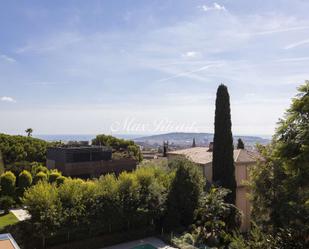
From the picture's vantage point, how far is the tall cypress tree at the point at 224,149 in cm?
2547

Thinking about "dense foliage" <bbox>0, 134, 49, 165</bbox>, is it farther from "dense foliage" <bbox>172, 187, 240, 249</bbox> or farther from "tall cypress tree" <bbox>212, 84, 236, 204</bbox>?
"dense foliage" <bbox>172, 187, 240, 249</bbox>

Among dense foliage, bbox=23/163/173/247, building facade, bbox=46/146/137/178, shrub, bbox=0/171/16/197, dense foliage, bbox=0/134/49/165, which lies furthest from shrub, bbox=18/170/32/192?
dense foliage, bbox=0/134/49/165

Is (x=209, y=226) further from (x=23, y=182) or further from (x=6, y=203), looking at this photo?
(x=23, y=182)

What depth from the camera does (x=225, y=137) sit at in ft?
85.4

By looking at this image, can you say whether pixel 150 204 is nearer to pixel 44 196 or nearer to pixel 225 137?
pixel 44 196

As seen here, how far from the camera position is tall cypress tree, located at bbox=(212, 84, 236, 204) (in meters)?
25.5

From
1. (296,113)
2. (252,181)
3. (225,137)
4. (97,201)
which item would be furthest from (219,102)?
(296,113)

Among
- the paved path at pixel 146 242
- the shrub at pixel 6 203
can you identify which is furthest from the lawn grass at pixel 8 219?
the paved path at pixel 146 242

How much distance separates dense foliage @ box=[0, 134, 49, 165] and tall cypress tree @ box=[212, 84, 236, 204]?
88.7 ft

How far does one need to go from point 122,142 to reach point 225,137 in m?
28.0

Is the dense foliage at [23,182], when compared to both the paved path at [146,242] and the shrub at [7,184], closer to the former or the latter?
the shrub at [7,184]

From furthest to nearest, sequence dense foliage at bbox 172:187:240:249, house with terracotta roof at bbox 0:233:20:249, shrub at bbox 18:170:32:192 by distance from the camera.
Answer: shrub at bbox 18:170:32:192
dense foliage at bbox 172:187:240:249
house with terracotta roof at bbox 0:233:20:249

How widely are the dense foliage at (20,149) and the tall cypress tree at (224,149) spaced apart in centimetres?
2704

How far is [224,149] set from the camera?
25844 millimetres
